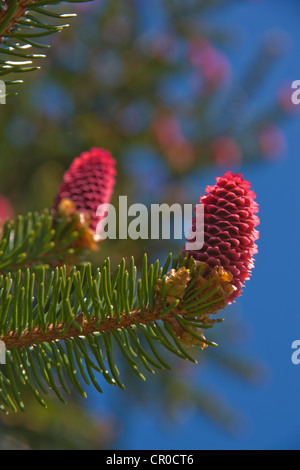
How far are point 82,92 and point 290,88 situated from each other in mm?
1392

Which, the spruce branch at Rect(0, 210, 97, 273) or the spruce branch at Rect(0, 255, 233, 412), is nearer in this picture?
the spruce branch at Rect(0, 255, 233, 412)

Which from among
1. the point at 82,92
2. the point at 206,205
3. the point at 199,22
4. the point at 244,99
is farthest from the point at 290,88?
the point at 206,205

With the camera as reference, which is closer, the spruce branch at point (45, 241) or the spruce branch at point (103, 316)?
the spruce branch at point (103, 316)

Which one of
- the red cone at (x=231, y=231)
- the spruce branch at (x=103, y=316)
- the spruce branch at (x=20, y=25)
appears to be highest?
the spruce branch at (x=20, y=25)

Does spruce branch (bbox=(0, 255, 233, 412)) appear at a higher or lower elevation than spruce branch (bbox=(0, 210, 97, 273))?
lower

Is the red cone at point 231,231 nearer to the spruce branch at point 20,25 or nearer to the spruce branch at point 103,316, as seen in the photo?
the spruce branch at point 103,316

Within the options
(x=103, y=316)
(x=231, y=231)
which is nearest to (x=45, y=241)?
(x=103, y=316)

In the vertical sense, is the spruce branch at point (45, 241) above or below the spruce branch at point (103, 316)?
above

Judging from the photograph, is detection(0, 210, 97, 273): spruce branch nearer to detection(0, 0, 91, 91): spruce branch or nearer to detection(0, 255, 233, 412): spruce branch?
detection(0, 255, 233, 412): spruce branch

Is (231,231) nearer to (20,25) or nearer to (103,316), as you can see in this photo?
(103,316)

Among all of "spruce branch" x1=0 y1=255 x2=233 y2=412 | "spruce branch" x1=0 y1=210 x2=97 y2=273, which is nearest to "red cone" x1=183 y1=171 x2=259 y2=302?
"spruce branch" x1=0 y1=255 x2=233 y2=412

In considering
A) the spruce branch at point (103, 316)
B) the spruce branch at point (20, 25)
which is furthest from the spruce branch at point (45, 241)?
the spruce branch at point (20, 25)

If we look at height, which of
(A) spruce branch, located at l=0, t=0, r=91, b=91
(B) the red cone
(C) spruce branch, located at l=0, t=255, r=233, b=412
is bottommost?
(C) spruce branch, located at l=0, t=255, r=233, b=412
